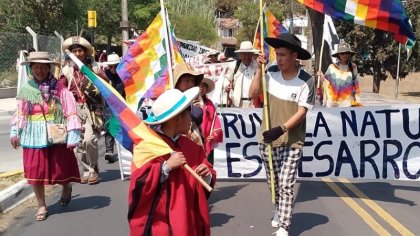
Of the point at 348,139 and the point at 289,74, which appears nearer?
the point at 289,74

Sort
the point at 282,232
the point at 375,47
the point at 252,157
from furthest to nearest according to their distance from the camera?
the point at 375,47, the point at 252,157, the point at 282,232

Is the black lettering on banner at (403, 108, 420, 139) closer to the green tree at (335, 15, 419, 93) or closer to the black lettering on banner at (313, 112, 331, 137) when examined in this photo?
the black lettering on banner at (313, 112, 331, 137)

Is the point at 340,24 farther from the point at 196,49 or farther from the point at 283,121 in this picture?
the point at 283,121

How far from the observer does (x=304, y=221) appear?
20.5 ft

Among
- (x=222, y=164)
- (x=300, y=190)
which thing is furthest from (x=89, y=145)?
(x=300, y=190)

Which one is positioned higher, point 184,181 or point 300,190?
point 184,181

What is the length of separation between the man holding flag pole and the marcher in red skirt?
203 centimetres

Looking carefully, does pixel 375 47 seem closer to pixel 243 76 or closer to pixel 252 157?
pixel 243 76

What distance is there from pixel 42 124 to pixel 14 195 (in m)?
1.44

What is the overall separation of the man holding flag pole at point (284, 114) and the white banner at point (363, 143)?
2.07m

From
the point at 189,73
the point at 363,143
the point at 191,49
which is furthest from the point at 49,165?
the point at 191,49

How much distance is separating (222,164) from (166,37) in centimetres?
202

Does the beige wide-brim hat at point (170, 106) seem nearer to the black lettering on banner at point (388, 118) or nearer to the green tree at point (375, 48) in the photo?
the black lettering on banner at point (388, 118)

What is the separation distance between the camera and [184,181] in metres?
3.41
